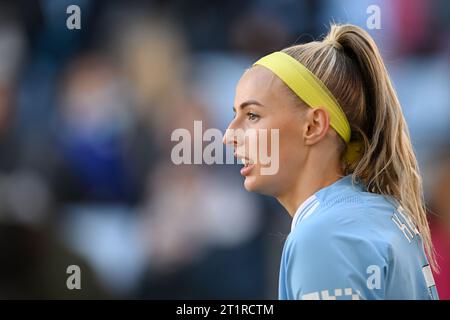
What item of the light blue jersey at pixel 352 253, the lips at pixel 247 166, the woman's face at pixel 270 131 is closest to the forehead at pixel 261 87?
the woman's face at pixel 270 131

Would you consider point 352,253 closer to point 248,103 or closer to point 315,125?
point 315,125

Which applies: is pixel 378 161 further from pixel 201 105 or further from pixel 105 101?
pixel 105 101

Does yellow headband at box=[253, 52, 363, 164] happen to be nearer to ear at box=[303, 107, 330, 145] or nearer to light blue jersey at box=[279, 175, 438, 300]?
ear at box=[303, 107, 330, 145]

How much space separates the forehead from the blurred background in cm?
190

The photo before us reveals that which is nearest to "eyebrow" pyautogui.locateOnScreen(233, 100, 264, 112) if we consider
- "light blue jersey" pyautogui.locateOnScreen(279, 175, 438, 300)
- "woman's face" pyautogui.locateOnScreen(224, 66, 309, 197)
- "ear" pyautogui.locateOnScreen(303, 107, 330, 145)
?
"woman's face" pyautogui.locateOnScreen(224, 66, 309, 197)

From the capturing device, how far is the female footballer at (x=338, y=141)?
180cm

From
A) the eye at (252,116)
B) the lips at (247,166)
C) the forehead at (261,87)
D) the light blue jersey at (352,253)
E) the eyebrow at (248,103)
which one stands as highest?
the forehead at (261,87)

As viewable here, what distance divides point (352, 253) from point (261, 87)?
55cm

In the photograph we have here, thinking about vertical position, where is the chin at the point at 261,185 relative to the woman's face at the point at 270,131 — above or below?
below

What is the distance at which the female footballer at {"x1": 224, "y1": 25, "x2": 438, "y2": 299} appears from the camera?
5.90 ft

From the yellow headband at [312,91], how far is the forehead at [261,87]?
2 cm

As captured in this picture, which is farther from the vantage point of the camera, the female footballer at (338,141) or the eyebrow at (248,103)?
the eyebrow at (248,103)

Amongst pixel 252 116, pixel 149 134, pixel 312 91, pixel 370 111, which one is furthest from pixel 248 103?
pixel 149 134

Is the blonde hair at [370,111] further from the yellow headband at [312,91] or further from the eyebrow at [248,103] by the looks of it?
the eyebrow at [248,103]
